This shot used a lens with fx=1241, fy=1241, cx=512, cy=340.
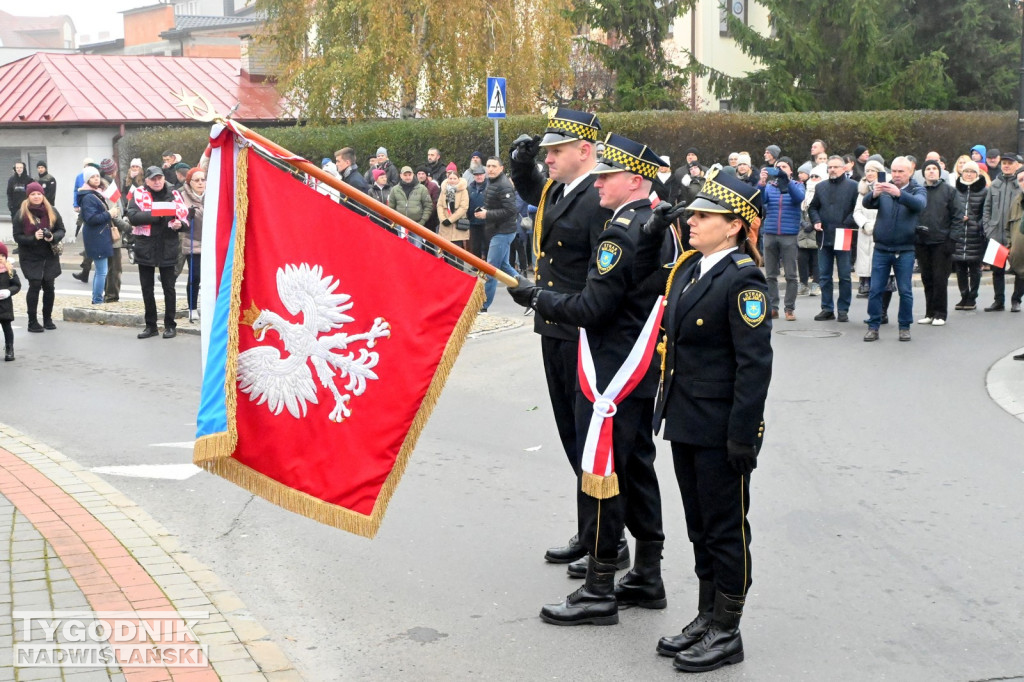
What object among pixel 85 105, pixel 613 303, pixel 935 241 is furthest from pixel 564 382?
pixel 85 105

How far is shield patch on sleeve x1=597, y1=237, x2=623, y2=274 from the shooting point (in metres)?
5.37

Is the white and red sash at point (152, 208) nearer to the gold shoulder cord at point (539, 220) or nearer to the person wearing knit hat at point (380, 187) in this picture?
the person wearing knit hat at point (380, 187)

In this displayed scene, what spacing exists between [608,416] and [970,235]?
1138 cm

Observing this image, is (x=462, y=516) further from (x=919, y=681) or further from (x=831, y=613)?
(x=919, y=681)

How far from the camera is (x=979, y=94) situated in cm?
3011

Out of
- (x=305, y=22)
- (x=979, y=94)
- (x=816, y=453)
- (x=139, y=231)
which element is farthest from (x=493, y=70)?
(x=816, y=453)

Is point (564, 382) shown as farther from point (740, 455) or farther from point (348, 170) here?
point (348, 170)

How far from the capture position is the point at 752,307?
16.1 ft

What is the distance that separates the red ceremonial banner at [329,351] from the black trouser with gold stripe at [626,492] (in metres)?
0.82

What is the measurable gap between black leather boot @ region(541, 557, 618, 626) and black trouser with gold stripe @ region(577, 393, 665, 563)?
7 centimetres

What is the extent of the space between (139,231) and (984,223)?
404 inches

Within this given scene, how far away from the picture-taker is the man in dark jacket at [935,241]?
14.5 m

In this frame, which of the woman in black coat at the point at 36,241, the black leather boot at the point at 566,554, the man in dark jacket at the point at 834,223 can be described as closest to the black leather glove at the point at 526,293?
the black leather boot at the point at 566,554

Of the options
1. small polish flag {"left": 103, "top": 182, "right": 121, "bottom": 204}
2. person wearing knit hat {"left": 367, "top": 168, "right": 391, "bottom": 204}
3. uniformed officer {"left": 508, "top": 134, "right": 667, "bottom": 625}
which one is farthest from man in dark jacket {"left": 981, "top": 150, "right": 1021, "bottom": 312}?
small polish flag {"left": 103, "top": 182, "right": 121, "bottom": 204}
